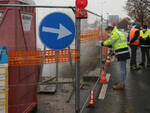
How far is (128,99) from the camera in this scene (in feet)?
20.5

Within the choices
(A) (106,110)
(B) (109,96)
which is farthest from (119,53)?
(A) (106,110)

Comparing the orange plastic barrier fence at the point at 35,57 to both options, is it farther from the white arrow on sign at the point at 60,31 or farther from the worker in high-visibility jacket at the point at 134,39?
the worker in high-visibility jacket at the point at 134,39

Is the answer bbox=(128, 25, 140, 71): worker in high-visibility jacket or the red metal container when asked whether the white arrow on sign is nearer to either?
the red metal container

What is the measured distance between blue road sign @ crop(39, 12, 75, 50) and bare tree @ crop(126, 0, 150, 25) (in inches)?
1112

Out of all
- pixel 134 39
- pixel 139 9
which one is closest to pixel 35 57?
pixel 134 39

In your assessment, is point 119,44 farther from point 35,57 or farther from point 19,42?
point 19,42

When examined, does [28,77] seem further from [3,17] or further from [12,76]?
[3,17]

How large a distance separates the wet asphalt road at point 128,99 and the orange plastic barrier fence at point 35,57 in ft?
5.17

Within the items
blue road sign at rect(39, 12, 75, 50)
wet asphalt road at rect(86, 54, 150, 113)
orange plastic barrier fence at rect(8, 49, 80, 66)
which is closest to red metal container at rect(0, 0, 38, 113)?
orange plastic barrier fence at rect(8, 49, 80, 66)

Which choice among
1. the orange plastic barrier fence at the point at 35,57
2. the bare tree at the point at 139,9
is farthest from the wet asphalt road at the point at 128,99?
the bare tree at the point at 139,9

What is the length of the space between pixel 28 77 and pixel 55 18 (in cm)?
123

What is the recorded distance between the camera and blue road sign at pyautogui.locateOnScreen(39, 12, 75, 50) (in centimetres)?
407

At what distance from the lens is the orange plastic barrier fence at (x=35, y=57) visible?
156 inches

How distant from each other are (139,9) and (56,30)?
3097cm
